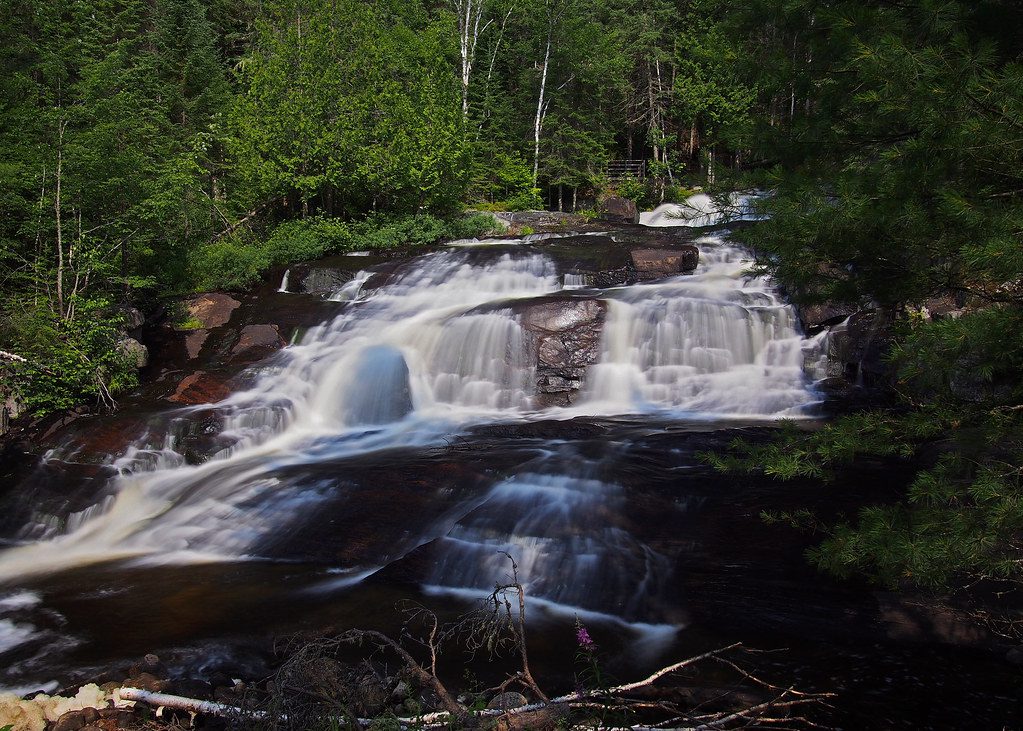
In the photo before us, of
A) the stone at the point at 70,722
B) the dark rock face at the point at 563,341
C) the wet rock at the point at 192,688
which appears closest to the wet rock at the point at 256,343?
the dark rock face at the point at 563,341

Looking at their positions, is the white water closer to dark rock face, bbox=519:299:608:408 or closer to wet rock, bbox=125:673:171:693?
dark rock face, bbox=519:299:608:408

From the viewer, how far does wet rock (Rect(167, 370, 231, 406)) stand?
1125 centimetres

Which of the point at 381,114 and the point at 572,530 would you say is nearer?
the point at 572,530

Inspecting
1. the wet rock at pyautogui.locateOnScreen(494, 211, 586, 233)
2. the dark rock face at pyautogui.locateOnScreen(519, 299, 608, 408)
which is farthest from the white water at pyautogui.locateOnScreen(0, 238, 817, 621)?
the wet rock at pyautogui.locateOnScreen(494, 211, 586, 233)

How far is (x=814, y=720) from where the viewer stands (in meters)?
3.88

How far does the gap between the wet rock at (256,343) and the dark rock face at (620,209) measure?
553 inches

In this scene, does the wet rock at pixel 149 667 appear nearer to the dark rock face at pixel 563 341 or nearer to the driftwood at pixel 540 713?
the driftwood at pixel 540 713

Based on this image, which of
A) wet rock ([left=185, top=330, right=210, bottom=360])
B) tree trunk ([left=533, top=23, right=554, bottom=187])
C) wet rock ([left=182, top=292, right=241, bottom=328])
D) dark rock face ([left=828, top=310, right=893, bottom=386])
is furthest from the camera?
tree trunk ([left=533, top=23, right=554, bottom=187])

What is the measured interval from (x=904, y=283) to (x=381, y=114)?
20.0 m

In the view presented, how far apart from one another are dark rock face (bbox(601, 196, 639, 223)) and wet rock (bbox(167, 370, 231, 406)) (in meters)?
16.1

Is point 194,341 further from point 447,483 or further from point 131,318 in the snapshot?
point 447,483

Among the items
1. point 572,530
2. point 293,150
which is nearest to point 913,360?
point 572,530

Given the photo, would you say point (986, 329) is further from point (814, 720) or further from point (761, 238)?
point (814, 720)

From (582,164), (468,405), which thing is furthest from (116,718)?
(582,164)
